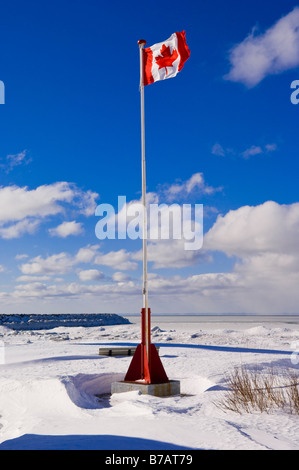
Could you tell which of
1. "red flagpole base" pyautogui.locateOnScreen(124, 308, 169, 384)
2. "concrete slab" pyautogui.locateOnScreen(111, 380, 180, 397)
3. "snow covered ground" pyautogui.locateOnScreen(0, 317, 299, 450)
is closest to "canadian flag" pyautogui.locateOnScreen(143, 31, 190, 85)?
"red flagpole base" pyautogui.locateOnScreen(124, 308, 169, 384)

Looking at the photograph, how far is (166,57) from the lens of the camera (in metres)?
10.5

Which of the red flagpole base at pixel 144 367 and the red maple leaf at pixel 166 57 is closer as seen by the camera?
the red flagpole base at pixel 144 367

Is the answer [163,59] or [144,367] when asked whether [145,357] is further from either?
[163,59]

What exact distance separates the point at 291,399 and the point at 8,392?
532cm

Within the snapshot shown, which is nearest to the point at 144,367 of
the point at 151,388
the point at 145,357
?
the point at 145,357

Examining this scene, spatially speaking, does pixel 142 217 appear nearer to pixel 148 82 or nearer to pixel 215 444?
pixel 148 82

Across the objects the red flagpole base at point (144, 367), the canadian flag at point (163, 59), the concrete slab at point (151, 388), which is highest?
the canadian flag at point (163, 59)

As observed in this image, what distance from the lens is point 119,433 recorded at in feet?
19.2

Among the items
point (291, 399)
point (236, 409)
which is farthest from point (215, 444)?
point (291, 399)

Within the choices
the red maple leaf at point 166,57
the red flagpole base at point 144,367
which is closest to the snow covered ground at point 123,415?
the red flagpole base at point 144,367

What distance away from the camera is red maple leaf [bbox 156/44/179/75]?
1045 centimetres

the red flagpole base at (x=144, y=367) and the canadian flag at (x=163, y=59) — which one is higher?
the canadian flag at (x=163, y=59)

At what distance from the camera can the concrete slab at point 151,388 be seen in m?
9.23

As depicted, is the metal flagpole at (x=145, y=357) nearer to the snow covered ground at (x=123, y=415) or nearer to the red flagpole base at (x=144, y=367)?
the red flagpole base at (x=144, y=367)
